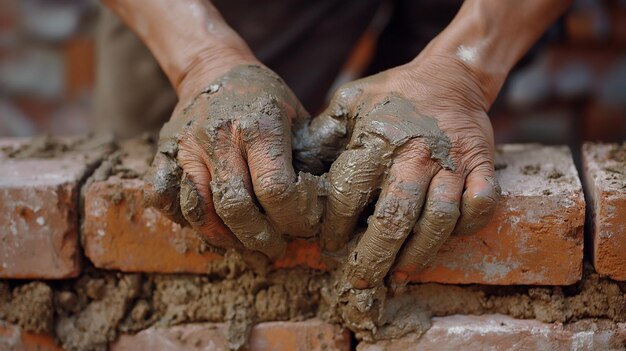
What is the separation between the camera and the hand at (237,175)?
5.12 feet

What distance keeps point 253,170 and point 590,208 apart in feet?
2.61

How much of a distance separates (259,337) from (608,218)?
83 cm

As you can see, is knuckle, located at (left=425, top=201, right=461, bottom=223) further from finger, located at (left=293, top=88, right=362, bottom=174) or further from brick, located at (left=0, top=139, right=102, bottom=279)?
brick, located at (left=0, top=139, right=102, bottom=279)

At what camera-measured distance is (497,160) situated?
1949 mm

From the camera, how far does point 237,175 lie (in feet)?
5.15

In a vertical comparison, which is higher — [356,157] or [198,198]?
[356,157]

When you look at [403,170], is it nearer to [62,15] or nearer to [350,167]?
[350,167]

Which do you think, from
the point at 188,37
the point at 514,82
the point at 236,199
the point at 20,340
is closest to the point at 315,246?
the point at 236,199

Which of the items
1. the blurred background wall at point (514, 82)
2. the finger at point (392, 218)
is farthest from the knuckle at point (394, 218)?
the blurred background wall at point (514, 82)

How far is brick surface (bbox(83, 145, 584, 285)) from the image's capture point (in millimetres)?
1712

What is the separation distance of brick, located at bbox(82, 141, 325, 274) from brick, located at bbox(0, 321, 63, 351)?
0.24 metres

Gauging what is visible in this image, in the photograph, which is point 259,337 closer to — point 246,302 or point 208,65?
point 246,302

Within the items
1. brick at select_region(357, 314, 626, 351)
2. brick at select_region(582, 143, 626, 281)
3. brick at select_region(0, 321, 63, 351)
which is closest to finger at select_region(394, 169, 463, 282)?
brick at select_region(357, 314, 626, 351)

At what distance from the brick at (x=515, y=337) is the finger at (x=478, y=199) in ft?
0.84
